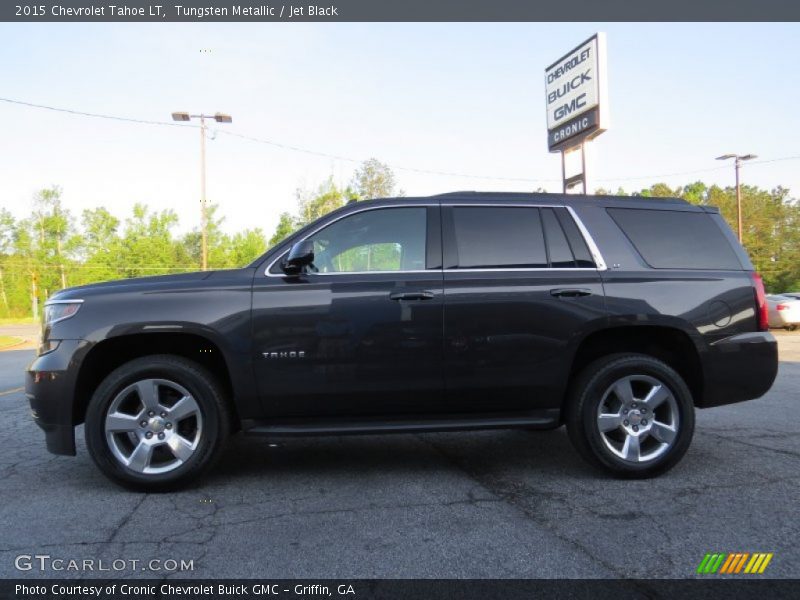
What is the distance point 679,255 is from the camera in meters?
4.38

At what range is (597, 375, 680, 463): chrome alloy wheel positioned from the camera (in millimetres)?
4035

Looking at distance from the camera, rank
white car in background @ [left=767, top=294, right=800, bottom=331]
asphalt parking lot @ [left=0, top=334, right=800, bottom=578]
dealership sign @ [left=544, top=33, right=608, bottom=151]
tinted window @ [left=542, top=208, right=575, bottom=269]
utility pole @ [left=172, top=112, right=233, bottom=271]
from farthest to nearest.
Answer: utility pole @ [left=172, top=112, right=233, bottom=271] < white car in background @ [left=767, top=294, right=800, bottom=331] < dealership sign @ [left=544, top=33, right=608, bottom=151] < tinted window @ [left=542, top=208, right=575, bottom=269] < asphalt parking lot @ [left=0, top=334, right=800, bottom=578]

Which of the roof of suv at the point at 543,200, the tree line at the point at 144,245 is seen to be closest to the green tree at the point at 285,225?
the tree line at the point at 144,245

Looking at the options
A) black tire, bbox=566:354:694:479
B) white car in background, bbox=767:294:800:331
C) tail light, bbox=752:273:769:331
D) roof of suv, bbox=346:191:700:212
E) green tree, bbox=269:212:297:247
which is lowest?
white car in background, bbox=767:294:800:331

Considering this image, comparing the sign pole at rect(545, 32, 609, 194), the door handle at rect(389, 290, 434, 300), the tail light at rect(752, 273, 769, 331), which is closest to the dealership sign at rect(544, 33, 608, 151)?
the sign pole at rect(545, 32, 609, 194)

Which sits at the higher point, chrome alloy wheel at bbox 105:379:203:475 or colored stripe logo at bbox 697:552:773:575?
chrome alloy wheel at bbox 105:379:203:475

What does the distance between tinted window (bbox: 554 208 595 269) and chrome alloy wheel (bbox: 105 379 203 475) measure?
281cm

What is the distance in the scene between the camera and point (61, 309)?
3.96 metres

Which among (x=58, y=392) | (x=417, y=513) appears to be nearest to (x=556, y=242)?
(x=417, y=513)

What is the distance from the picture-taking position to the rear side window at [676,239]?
4352 mm

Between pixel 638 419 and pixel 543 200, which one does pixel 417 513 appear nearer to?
pixel 638 419

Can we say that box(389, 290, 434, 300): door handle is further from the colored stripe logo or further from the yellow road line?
the yellow road line

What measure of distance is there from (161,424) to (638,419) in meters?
3.20
